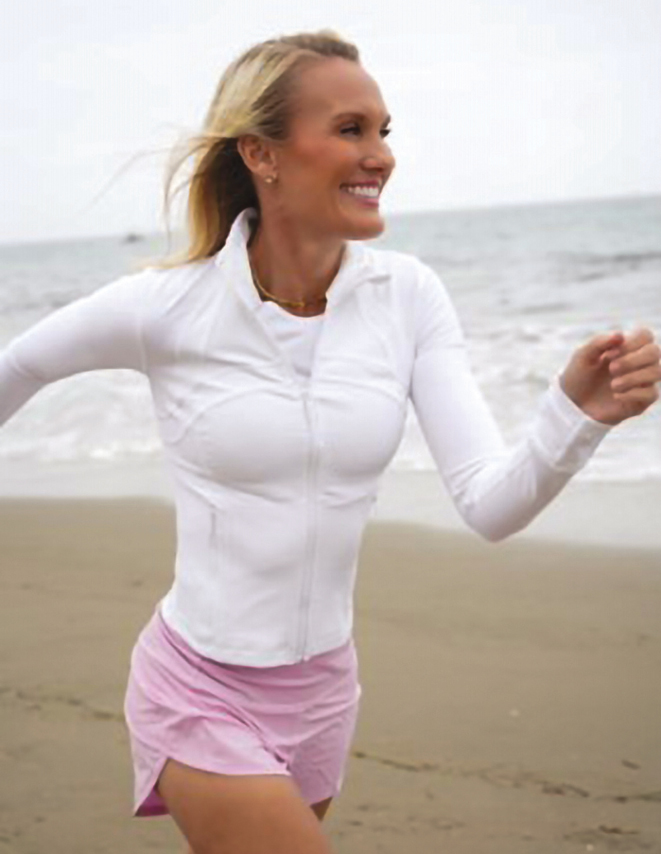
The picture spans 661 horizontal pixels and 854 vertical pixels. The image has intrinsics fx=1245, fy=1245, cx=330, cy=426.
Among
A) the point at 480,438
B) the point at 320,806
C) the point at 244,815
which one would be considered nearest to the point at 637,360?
the point at 480,438

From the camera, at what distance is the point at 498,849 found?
3662mm

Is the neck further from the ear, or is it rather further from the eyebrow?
the eyebrow

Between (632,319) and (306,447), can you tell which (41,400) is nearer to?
(632,319)

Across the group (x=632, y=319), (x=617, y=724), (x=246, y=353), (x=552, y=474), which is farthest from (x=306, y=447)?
(x=632, y=319)

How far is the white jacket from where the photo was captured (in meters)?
2.19

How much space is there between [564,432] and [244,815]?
812mm

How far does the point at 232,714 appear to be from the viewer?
2.20 metres

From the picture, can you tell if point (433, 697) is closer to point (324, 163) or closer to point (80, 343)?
point (80, 343)

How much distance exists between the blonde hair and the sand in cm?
211

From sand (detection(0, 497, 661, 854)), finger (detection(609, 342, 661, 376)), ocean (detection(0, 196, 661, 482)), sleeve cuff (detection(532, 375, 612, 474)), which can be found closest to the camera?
finger (detection(609, 342, 661, 376))

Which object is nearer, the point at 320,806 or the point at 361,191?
the point at 361,191

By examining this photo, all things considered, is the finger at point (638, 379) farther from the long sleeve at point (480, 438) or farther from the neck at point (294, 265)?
the neck at point (294, 265)

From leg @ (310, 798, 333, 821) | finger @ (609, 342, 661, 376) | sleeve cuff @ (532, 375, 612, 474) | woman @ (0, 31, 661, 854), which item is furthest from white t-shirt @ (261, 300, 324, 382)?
leg @ (310, 798, 333, 821)

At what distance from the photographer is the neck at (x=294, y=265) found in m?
2.34
